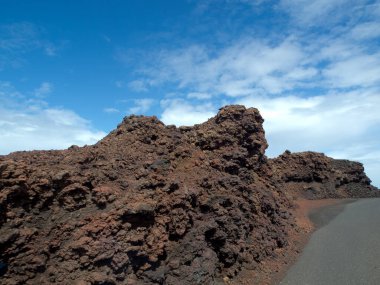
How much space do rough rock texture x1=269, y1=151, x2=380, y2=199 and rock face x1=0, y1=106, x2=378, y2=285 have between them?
14.8m

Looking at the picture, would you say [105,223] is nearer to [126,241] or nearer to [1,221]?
[126,241]

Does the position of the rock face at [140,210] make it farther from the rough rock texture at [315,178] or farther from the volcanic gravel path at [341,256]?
the rough rock texture at [315,178]

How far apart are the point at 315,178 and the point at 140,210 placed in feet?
79.9

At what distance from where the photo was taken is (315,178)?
29.0 m

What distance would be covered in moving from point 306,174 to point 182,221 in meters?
22.2

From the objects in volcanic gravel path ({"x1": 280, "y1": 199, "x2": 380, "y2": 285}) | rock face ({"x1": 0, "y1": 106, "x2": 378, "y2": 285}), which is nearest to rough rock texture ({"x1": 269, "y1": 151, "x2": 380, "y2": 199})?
volcanic gravel path ({"x1": 280, "y1": 199, "x2": 380, "y2": 285})

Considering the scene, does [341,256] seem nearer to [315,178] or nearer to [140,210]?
[140,210]

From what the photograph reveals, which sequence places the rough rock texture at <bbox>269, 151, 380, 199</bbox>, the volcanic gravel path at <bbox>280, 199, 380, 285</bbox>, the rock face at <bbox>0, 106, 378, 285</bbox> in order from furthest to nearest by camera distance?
the rough rock texture at <bbox>269, 151, 380, 199</bbox> → the volcanic gravel path at <bbox>280, 199, 380, 285</bbox> → the rock face at <bbox>0, 106, 378, 285</bbox>

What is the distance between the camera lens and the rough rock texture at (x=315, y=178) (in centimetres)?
2788

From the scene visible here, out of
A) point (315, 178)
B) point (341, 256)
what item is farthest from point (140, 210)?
point (315, 178)

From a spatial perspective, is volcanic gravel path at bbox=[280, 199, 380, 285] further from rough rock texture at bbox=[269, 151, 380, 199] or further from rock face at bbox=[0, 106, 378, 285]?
rough rock texture at bbox=[269, 151, 380, 199]

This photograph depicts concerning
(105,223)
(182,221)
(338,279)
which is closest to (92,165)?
(105,223)

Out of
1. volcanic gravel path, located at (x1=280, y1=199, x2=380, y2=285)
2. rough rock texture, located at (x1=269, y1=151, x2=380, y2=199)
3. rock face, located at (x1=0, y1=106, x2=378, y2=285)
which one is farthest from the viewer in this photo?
rough rock texture, located at (x1=269, y1=151, x2=380, y2=199)

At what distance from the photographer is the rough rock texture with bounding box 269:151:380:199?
27875 millimetres
